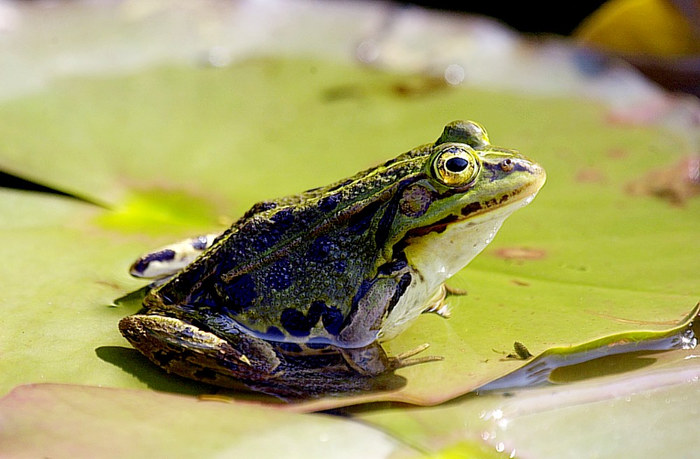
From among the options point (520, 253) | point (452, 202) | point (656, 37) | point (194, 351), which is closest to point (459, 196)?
point (452, 202)

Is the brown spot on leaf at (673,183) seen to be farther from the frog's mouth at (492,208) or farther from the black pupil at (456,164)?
the black pupil at (456,164)

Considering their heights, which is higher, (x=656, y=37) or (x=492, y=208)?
(x=656, y=37)

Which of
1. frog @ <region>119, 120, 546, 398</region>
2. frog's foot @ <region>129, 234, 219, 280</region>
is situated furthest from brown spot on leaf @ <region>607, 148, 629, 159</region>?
frog's foot @ <region>129, 234, 219, 280</region>

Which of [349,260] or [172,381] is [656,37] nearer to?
[349,260]

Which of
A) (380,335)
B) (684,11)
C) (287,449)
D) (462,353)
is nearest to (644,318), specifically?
(462,353)

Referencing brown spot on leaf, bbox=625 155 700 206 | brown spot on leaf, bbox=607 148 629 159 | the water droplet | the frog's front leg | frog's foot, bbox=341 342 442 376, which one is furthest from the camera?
the water droplet

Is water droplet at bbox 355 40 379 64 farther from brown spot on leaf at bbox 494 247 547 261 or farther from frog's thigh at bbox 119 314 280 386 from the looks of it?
frog's thigh at bbox 119 314 280 386

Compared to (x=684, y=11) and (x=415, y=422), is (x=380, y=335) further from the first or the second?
(x=684, y=11)
